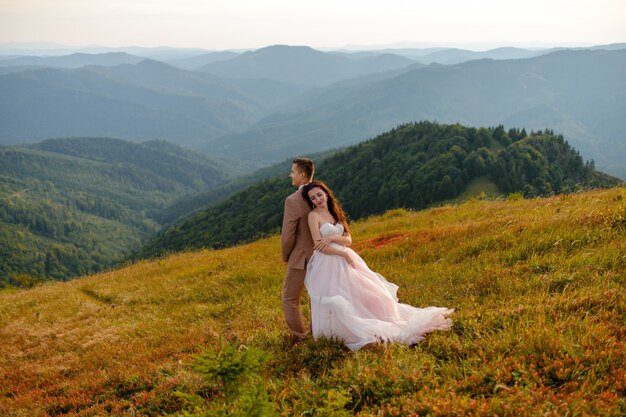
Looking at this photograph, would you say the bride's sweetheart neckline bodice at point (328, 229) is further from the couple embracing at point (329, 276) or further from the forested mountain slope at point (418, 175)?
the forested mountain slope at point (418, 175)

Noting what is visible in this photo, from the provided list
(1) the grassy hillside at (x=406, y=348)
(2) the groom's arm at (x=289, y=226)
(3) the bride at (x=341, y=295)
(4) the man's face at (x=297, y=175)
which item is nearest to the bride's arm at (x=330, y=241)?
(3) the bride at (x=341, y=295)

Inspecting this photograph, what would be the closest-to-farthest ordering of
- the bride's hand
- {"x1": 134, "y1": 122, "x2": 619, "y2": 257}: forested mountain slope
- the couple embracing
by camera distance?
the couple embracing, the bride's hand, {"x1": 134, "y1": 122, "x2": 619, "y2": 257}: forested mountain slope

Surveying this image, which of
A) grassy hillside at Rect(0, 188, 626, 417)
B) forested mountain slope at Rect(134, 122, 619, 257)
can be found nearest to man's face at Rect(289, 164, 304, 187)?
grassy hillside at Rect(0, 188, 626, 417)

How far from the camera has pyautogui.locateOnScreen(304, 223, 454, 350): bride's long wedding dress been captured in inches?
255

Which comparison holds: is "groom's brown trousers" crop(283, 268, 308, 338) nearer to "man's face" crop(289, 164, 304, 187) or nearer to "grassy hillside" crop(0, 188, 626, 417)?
"grassy hillside" crop(0, 188, 626, 417)

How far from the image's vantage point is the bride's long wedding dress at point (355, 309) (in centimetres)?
649

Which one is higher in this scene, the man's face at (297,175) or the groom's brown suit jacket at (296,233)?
the man's face at (297,175)

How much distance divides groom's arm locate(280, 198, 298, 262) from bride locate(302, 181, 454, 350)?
247 millimetres

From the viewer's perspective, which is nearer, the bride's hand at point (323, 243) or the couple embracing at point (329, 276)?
the couple embracing at point (329, 276)

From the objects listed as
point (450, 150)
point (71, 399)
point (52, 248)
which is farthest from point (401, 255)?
point (52, 248)

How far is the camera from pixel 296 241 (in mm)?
7113

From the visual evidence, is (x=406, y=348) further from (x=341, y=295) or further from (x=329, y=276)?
(x=329, y=276)

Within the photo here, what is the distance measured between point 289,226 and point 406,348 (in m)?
2.55

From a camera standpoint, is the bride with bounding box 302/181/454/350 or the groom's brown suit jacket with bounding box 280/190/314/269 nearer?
the bride with bounding box 302/181/454/350
